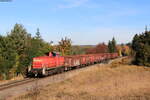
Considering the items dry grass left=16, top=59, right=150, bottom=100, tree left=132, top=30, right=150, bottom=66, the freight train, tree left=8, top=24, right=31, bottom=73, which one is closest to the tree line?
tree left=8, top=24, right=31, bottom=73

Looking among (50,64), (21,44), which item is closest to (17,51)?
(21,44)

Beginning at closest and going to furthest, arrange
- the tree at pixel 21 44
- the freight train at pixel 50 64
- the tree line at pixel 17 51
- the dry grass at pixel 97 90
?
1. the dry grass at pixel 97 90
2. the tree line at pixel 17 51
3. the freight train at pixel 50 64
4. the tree at pixel 21 44

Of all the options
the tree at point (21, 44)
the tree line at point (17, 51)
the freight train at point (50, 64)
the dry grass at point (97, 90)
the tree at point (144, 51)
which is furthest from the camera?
the tree at point (144, 51)

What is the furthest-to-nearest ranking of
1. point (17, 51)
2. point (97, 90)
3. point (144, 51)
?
point (144, 51)
point (17, 51)
point (97, 90)

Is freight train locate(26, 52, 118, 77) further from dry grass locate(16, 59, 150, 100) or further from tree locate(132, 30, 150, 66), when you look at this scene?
tree locate(132, 30, 150, 66)

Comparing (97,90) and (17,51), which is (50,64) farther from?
(97,90)

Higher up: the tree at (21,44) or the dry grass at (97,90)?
the tree at (21,44)

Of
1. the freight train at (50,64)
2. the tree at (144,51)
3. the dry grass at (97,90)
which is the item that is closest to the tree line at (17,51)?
the freight train at (50,64)

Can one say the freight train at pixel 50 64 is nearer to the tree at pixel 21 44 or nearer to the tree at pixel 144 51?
the tree at pixel 21 44

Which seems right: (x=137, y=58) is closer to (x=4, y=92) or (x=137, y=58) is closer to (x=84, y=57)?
(x=84, y=57)

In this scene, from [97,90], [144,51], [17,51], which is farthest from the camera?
[144,51]

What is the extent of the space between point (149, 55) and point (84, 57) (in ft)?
51.3

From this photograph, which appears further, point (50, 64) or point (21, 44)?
point (21, 44)

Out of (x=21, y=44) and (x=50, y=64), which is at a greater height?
(x=21, y=44)
